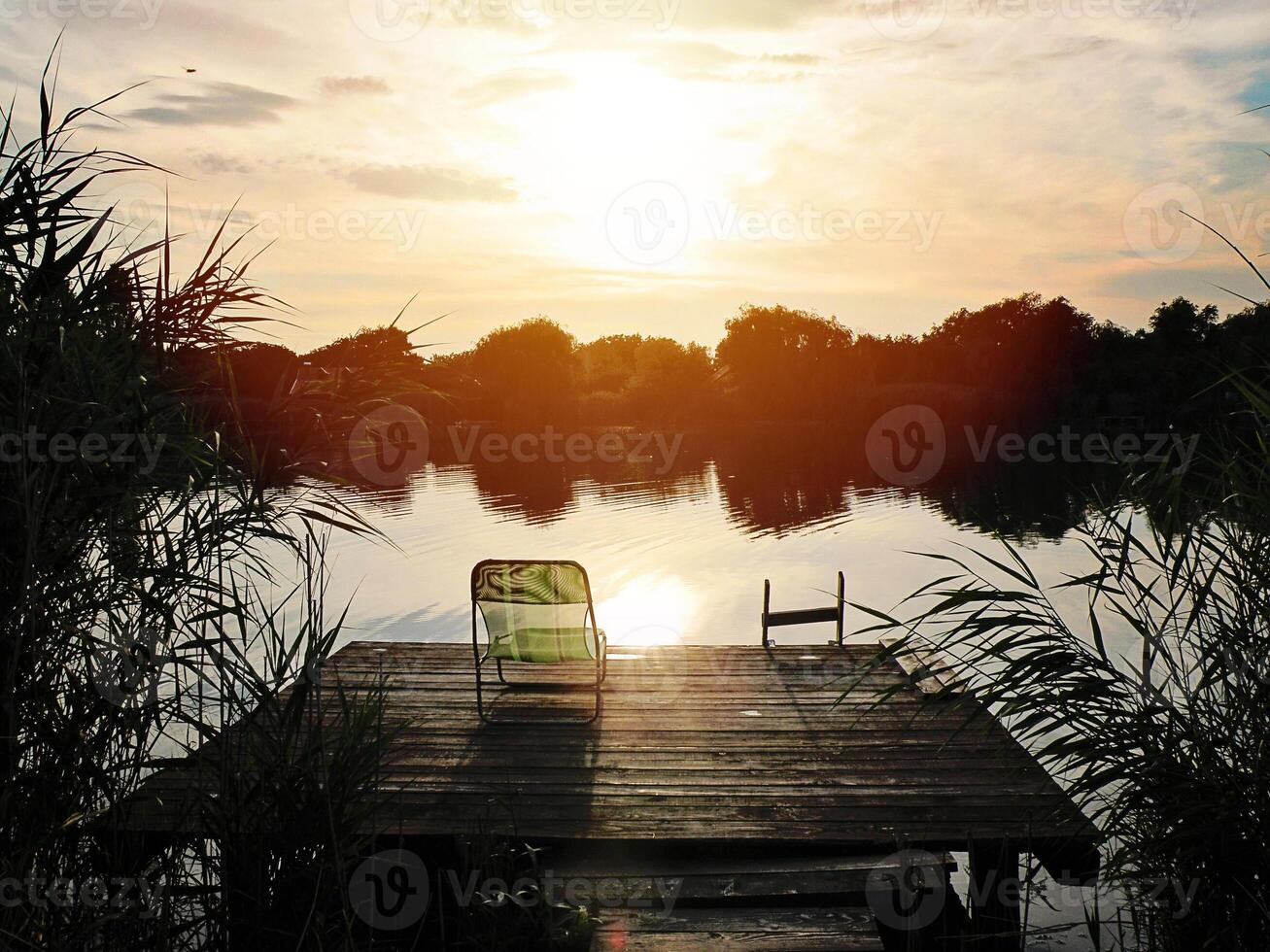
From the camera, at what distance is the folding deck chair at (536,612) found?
5.90m

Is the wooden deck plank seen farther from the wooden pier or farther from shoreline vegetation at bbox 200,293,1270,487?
shoreline vegetation at bbox 200,293,1270,487

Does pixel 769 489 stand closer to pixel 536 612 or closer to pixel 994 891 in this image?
pixel 536 612

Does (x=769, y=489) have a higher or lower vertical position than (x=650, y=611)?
higher

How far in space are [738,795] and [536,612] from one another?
5.75 ft

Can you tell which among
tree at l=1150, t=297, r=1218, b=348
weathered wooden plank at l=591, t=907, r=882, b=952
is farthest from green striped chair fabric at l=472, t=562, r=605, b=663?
tree at l=1150, t=297, r=1218, b=348

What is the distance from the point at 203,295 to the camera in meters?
4.41

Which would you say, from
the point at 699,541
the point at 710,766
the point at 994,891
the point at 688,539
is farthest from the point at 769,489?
the point at 994,891

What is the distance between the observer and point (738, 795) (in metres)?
4.80

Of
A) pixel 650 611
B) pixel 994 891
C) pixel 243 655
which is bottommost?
pixel 650 611

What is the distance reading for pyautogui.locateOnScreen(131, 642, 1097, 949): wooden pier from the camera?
4.00 m

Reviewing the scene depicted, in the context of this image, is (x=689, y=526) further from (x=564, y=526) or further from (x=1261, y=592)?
(x=1261, y=592)

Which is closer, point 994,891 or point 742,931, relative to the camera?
point 742,931

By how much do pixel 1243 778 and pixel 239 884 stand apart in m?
3.10

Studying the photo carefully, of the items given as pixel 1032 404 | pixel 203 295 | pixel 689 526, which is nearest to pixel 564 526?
pixel 689 526
